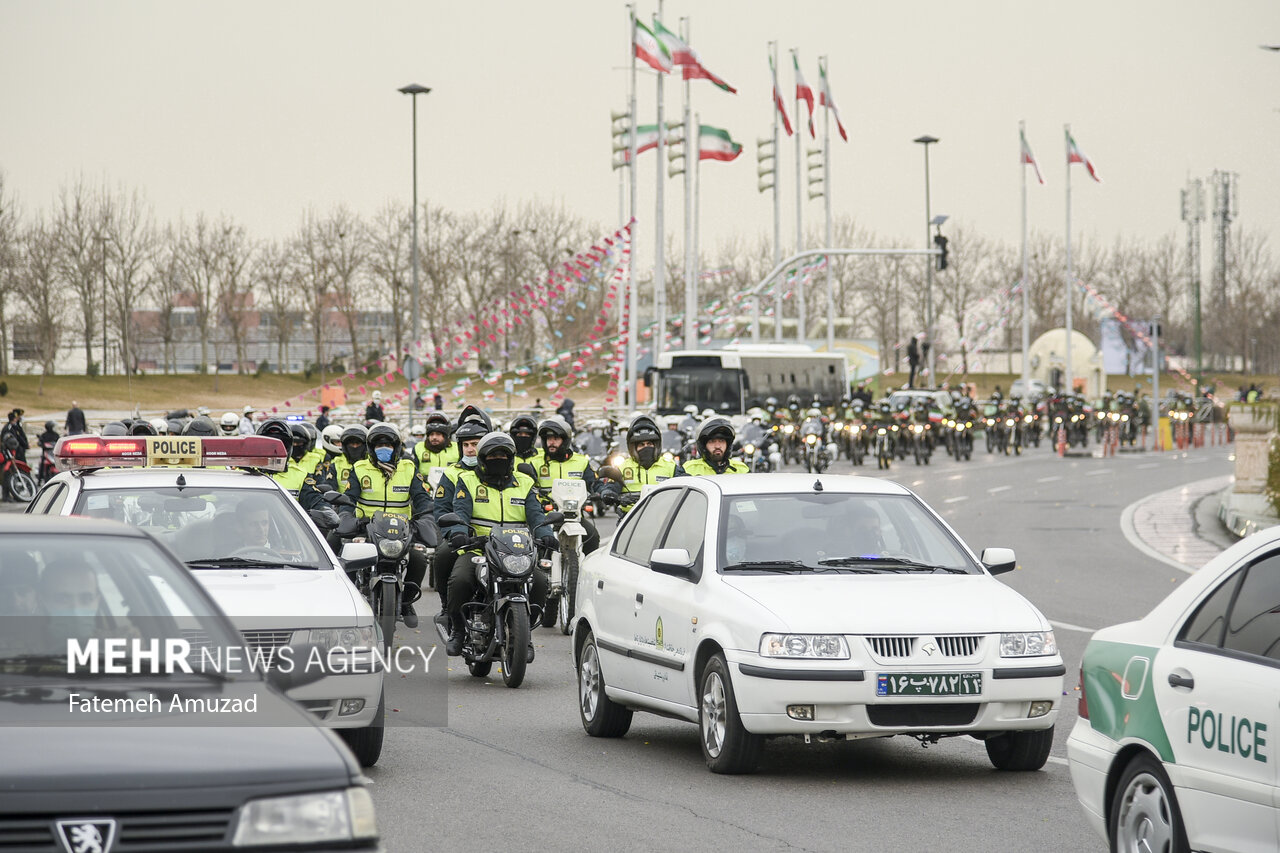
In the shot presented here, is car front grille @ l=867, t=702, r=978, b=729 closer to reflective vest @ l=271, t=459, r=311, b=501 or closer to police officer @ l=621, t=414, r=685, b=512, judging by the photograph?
police officer @ l=621, t=414, r=685, b=512

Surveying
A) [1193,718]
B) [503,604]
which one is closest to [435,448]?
[503,604]

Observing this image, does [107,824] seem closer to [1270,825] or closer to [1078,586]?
[1270,825]

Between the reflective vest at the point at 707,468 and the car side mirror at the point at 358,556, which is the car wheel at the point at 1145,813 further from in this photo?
the reflective vest at the point at 707,468

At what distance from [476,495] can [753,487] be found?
305 centimetres

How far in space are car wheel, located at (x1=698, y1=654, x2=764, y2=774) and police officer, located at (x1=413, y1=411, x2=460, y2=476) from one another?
29.8ft

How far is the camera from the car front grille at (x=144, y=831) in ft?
12.9

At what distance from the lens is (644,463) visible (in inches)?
576

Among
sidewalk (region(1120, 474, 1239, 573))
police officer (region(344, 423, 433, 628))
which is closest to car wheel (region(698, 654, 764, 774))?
police officer (region(344, 423, 433, 628))

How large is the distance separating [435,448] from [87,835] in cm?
1373

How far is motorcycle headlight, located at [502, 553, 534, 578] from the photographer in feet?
37.0

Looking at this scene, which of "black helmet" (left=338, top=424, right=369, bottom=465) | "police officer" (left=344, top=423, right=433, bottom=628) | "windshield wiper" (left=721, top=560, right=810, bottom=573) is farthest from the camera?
"black helmet" (left=338, top=424, right=369, bottom=465)

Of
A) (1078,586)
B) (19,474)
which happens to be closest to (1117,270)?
(19,474)

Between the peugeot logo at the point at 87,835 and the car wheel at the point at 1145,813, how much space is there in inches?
128

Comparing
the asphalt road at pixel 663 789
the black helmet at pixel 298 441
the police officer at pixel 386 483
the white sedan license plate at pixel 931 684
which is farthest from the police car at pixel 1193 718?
the black helmet at pixel 298 441
